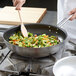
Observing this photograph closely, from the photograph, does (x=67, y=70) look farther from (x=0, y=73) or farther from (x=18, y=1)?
(x=18, y=1)

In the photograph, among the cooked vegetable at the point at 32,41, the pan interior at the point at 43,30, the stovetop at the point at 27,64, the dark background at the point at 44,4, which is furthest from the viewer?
the dark background at the point at 44,4

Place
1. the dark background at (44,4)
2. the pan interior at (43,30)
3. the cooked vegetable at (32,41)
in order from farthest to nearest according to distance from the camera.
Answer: the dark background at (44,4)
the pan interior at (43,30)
the cooked vegetable at (32,41)

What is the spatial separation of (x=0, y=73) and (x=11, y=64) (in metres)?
0.07

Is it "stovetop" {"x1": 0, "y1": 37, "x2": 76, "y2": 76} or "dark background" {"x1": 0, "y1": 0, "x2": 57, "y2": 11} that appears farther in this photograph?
"dark background" {"x1": 0, "y1": 0, "x2": 57, "y2": 11}

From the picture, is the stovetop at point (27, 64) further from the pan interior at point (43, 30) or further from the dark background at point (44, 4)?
the dark background at point (44, 4)

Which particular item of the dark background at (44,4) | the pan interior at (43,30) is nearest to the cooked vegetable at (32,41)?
the pan interior at (43,30)

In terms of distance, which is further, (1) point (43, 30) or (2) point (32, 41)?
(1) point (43, 30)

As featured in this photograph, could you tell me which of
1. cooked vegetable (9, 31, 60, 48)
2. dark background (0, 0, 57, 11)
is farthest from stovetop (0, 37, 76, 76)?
dark background (0, 0, 57, 11)

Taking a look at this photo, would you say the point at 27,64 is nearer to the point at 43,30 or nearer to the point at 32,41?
the point at 32,41

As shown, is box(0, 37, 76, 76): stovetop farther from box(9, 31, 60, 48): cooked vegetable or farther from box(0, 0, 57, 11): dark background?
box(0, 0, 57, 11): dark background

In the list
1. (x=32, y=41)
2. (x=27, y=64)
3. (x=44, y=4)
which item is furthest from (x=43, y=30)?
(x=44, y=4)

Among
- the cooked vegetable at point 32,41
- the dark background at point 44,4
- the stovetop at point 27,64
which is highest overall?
the cooked vegetable at point 32,41

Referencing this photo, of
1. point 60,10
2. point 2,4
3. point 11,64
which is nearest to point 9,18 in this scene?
point 60,10

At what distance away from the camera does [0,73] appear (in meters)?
0.79
